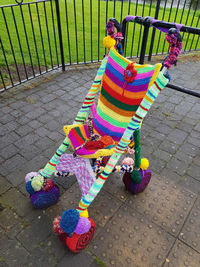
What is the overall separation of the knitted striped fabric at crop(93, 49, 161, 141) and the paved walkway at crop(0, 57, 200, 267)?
889mm

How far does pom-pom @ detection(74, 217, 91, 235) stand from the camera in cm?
204

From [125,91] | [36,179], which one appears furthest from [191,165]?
[36,179]

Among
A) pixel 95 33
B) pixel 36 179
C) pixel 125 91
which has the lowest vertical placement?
pixel 95 33

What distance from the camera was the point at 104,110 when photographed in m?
2.32

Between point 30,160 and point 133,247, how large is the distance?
1.71m

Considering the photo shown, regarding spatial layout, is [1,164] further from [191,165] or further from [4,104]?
[191,165]

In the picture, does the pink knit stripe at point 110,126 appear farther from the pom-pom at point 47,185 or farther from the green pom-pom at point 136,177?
the pom-pom at point 47,185

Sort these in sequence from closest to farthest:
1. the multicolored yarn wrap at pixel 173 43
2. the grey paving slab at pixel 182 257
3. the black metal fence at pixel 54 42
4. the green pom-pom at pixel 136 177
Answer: the multicolored yarn wrap at pixel 173 43, the grey paving slab at pixel 182 257, the green pom-pom at pixel 136 177, the black metal fence at pixel 54 42

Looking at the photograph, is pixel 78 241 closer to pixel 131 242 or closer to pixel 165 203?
pixel 131 242

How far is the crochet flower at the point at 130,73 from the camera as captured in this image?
2.02 metres

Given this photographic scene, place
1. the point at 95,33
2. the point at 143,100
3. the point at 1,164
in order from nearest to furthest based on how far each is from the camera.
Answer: the point at 143,100
the point at 1,164
the point at 95,33

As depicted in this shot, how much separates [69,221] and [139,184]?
945 mm

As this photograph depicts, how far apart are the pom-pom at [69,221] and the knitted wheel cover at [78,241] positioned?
0.09m

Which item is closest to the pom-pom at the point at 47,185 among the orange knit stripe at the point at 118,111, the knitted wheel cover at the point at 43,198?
the knitted wheel cover at the point at 43,198
